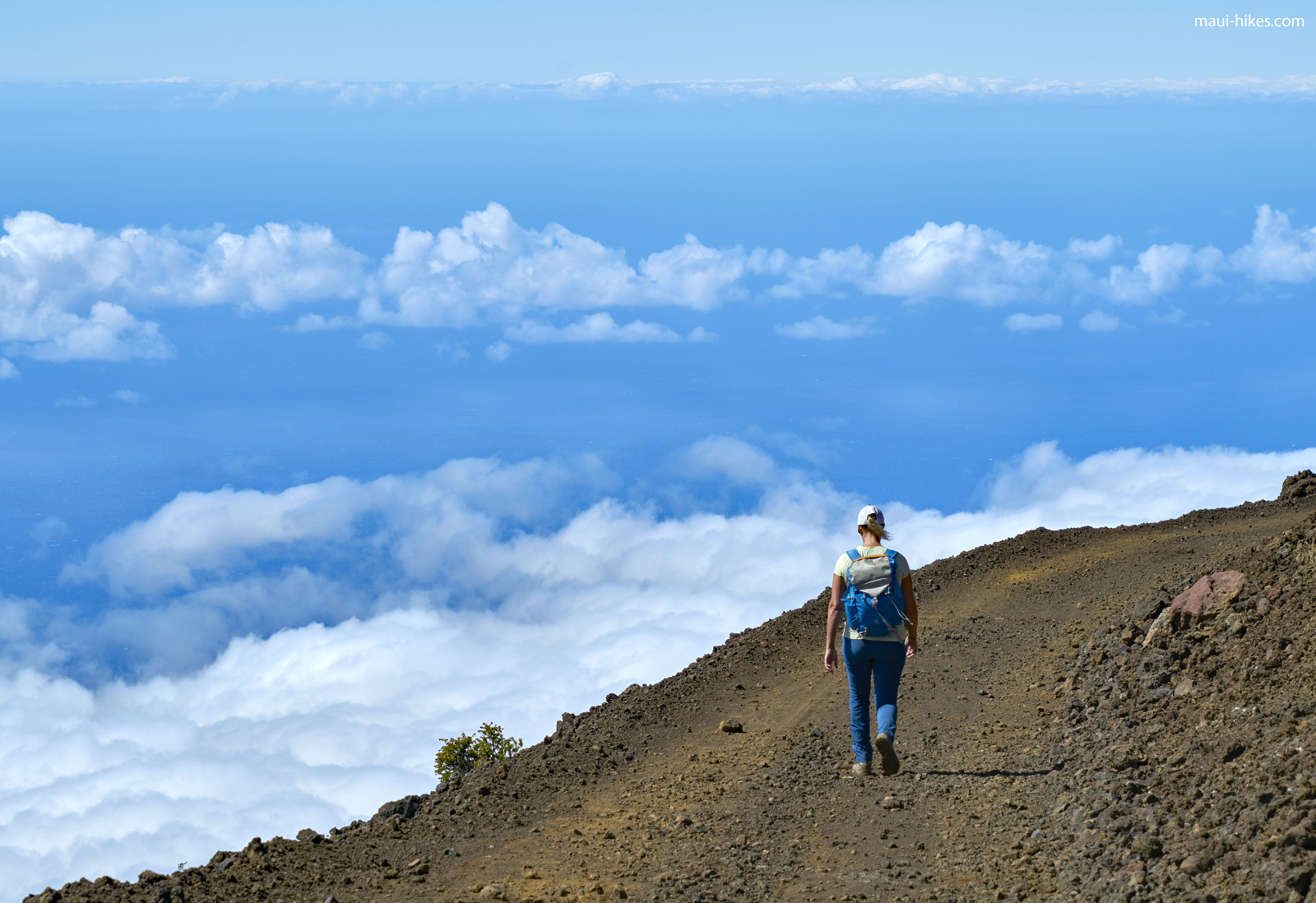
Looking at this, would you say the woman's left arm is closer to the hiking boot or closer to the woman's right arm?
the woman's right arm

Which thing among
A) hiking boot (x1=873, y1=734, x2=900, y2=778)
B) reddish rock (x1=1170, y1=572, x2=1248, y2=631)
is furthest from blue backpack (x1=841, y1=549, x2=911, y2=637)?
reddish rock (x1=1170, y1=572, x2=1248, y2=631)

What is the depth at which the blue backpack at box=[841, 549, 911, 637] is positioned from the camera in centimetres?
952

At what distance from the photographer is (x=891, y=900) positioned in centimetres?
798

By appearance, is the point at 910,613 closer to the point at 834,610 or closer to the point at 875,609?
the point at 875,609

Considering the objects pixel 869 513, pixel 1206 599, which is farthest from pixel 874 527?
pixel 1206 599

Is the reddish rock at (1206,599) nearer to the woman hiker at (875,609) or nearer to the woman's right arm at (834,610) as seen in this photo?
the woman hiker at (875,609)

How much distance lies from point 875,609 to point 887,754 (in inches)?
54.4

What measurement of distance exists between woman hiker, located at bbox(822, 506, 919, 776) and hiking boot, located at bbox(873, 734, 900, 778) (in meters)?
0.02

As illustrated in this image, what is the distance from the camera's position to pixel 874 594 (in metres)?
9.52

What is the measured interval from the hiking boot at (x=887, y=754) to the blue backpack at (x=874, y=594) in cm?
99

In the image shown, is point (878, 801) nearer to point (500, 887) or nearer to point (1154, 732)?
point (1154, 732)

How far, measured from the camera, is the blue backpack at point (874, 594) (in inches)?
375

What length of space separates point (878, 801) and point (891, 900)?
7.23ft

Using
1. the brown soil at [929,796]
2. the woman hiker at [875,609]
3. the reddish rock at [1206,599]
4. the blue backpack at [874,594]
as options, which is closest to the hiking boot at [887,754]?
the woman hiker at [875,609]
